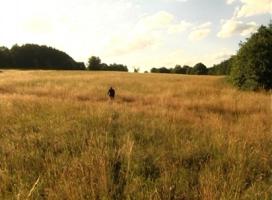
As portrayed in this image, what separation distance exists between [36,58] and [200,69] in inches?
1735

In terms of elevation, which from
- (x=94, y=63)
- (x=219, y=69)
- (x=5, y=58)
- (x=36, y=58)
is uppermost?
(x=36, y=58)

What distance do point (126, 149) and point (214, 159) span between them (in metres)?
1.40

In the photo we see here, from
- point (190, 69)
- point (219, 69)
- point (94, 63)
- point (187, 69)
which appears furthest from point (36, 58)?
point (219, 69)

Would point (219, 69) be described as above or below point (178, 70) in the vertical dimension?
above

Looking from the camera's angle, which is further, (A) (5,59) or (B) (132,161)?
(A) (5,59)

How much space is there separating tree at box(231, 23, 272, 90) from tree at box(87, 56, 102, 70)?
71288 mm

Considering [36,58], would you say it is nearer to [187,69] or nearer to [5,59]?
[5,59]

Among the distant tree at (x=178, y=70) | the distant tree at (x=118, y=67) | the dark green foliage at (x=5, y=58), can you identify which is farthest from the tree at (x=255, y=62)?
the distant tree at (x=118, y=67)

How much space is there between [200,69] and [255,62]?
64.5 meters

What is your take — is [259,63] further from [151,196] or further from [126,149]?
[151,196]

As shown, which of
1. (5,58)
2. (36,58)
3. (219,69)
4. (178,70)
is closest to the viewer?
(219,69)

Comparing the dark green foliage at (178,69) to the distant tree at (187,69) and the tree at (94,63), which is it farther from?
the tree at (94,63)

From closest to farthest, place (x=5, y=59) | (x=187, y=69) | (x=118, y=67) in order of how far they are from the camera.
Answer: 1. (x=5, y=59)
2. (x=187, y=69)
3. (x=118, y=67)

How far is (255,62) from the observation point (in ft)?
72.5
